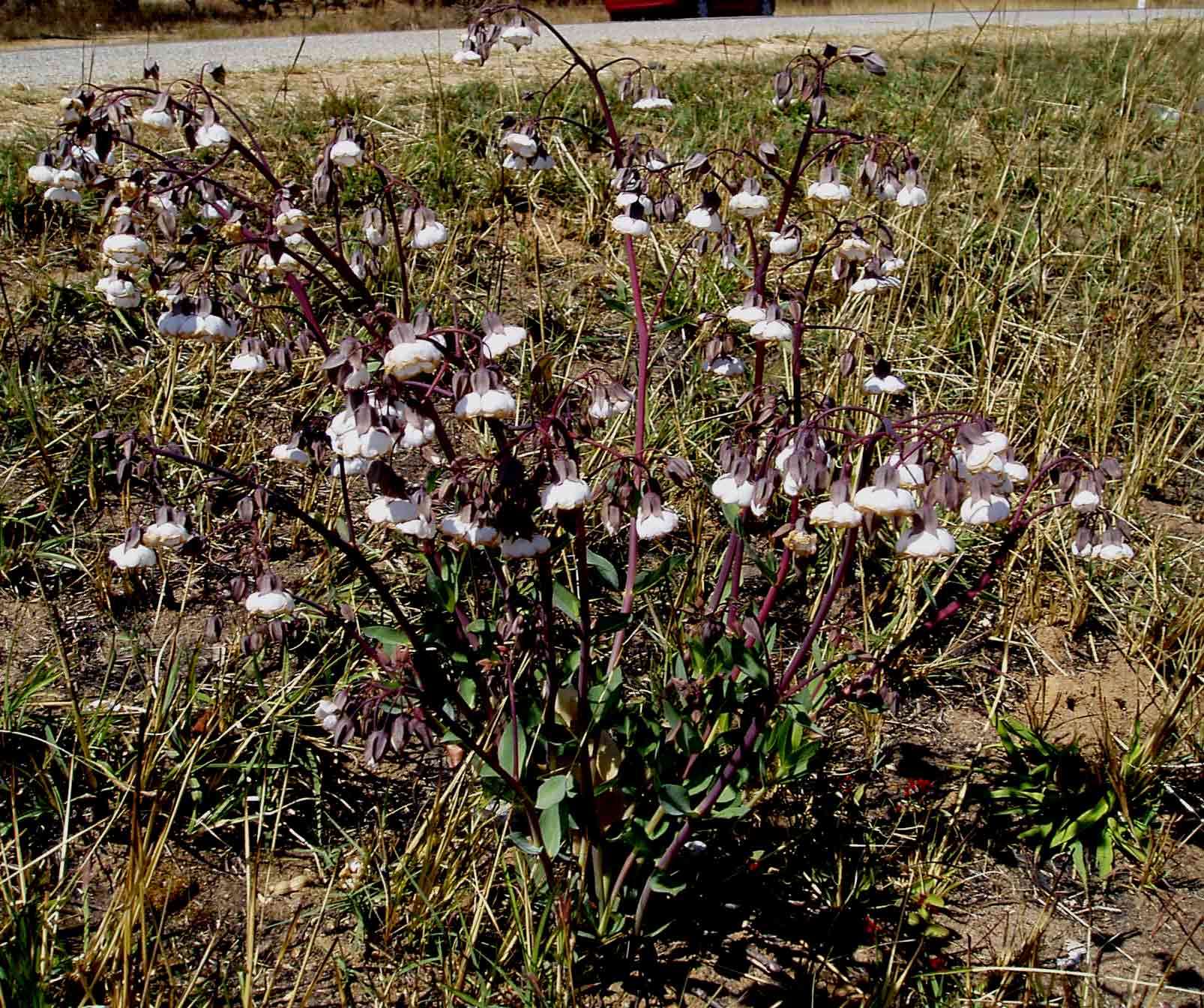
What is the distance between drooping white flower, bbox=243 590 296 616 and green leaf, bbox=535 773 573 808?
0.59 meters

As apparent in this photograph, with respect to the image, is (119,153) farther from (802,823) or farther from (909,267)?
(802,823)

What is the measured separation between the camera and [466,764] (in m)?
2.39

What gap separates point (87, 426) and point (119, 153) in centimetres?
154

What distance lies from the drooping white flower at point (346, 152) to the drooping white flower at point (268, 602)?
0.80 m

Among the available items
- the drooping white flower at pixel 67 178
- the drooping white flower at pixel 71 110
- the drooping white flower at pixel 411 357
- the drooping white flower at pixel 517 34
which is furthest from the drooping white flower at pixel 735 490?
the drooping white flower at pixel 67 178

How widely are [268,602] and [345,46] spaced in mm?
7403

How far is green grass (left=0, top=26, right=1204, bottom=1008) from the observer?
2.30m

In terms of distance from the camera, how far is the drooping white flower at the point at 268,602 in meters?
1.91

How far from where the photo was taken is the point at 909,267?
14.2ft

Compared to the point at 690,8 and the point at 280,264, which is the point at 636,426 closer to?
the point at 280,264

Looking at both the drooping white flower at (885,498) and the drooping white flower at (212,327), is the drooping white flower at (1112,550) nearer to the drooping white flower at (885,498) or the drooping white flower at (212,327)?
the drooping white flower at (885,498)

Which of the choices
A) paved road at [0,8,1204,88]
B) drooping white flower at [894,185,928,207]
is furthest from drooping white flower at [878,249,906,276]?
paved road at [0,8,1204,88]

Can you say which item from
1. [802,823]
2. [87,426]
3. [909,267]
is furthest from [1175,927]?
[87,426]

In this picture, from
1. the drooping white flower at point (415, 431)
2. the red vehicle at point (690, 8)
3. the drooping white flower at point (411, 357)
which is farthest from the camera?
the red vehicle at point (690, 8)
